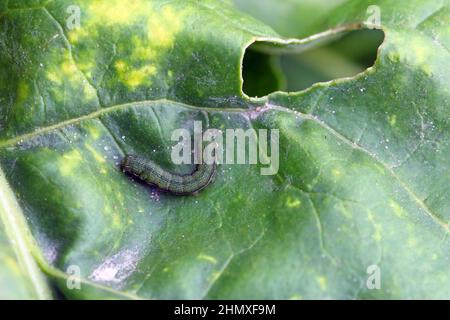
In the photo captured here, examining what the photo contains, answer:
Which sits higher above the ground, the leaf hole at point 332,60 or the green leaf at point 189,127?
the green leaf at point 189,127

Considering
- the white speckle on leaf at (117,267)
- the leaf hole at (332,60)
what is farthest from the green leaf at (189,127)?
the leaf hole at (332,60)

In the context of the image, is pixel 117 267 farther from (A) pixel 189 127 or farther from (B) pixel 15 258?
(A) pixel 189 127

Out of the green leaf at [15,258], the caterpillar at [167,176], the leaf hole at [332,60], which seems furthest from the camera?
the leaf hole at [332,60]

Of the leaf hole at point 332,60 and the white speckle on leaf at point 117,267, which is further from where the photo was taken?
the leaf hole at point 332,60

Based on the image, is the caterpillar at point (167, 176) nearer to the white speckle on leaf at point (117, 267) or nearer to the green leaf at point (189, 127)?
the green leaf at point (189, 127)

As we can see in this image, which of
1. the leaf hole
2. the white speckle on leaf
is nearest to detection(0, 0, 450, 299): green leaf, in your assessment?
the white speckle on leaf

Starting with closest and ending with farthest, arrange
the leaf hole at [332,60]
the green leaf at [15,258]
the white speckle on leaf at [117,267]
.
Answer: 1. the green leaf at [15,258]
2. the white speckle on leaf at [117,267]
3. the leaf hole at [332,60]

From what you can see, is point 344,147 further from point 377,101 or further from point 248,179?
point 248,179
